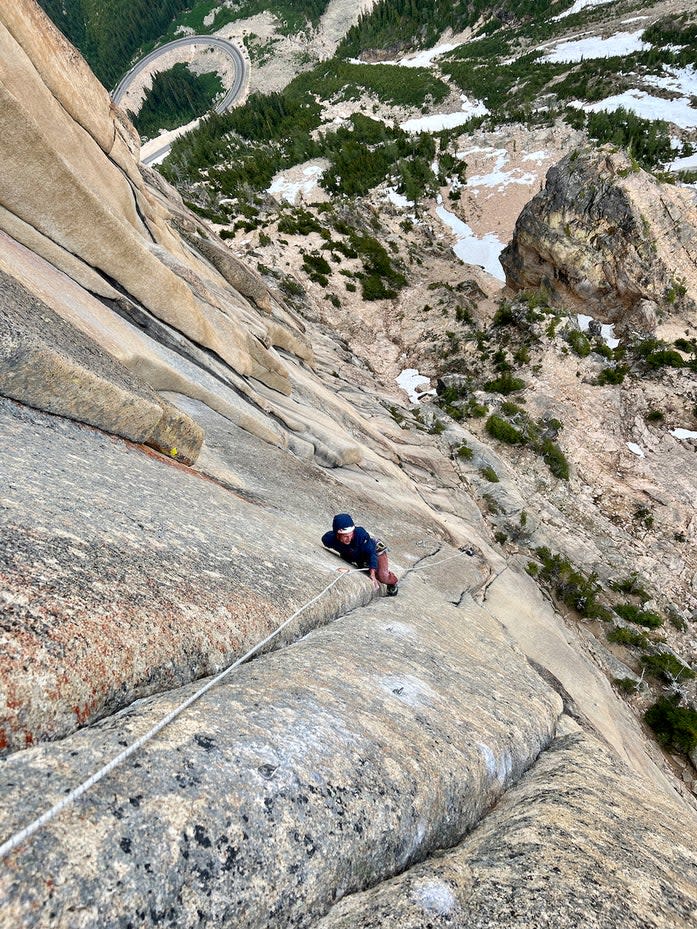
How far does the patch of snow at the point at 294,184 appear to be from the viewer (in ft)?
181

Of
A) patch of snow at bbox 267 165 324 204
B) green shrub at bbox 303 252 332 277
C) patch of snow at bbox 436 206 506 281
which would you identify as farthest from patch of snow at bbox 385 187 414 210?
green shrub at bbox 303 252 332 277

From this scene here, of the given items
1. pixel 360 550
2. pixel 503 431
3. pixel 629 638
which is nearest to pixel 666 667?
pixel 629 638

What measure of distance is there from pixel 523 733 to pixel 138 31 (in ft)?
709

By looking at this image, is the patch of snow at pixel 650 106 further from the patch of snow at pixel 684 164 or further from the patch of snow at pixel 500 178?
the patch of snow at pixel 500 178

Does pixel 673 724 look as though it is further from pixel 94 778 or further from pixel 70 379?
pixel 70 379

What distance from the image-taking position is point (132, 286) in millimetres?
11805

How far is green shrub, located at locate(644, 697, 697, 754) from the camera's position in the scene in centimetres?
1581

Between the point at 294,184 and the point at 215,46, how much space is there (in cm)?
11666

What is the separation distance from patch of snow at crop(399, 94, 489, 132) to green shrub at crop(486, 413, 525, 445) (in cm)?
6461

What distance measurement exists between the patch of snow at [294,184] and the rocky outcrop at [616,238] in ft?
98.3

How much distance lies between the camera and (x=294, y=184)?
5734 centimetres

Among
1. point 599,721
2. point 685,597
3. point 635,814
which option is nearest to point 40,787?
point 635,814

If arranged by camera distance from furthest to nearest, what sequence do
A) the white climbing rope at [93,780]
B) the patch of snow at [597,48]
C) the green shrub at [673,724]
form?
the patch of snow at [597,48], the green shrub at [673,724], the white climbing rope at [93,780]

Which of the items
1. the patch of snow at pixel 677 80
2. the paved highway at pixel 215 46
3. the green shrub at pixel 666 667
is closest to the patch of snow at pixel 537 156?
the patch of snow at pixel 677 80
